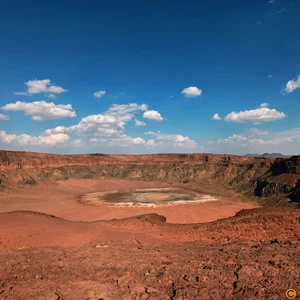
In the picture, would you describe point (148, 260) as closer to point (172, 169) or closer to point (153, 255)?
point (153, 255)

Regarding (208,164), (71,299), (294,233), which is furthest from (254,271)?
(208,164)

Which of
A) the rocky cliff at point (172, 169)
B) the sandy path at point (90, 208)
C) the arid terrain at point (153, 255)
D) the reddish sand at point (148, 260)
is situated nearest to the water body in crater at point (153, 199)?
the sandy path at point (90, 208)

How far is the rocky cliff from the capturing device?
5177 centimetres

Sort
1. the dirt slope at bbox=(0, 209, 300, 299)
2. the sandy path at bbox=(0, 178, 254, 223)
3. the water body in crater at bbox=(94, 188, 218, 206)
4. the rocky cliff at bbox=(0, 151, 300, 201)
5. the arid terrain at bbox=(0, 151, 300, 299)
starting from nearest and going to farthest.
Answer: the dirt slope at bbox=(0, 209, 300, 299), the arid terrain at bbox=(0, 151, 300, 299), the sandy path at bbox=(0, 178, 254, 223), the water body in crater at bbox=(94, 188, 218, 206), the rocky cliff at bbox=(0, 151, 300, 201)

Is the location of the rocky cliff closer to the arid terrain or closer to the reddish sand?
the arid terrain

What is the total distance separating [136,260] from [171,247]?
3.18 m

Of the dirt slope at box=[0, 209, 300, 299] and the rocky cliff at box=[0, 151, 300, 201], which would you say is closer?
the dirt slope at box=[0, 209, 300, 299]

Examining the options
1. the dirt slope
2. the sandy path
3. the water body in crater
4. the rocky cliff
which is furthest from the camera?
the rocky cliff

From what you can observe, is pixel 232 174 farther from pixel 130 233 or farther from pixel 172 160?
pixel 130 233

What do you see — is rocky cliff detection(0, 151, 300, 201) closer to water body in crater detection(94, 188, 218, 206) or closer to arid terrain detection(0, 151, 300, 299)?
arid terrain detection(0, 151, 300, 299)

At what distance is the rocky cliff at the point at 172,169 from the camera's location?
51.8 m

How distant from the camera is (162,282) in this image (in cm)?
1003

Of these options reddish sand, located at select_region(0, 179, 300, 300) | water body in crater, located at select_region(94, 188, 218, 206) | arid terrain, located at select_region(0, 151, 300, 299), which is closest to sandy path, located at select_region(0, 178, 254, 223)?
arid terrain, located at select_region(0, 151, 300, 299)

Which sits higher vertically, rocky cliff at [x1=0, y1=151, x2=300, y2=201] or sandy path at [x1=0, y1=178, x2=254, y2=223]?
rocky cliff at [x1=0, y1=151, x2=300, y2=201]
